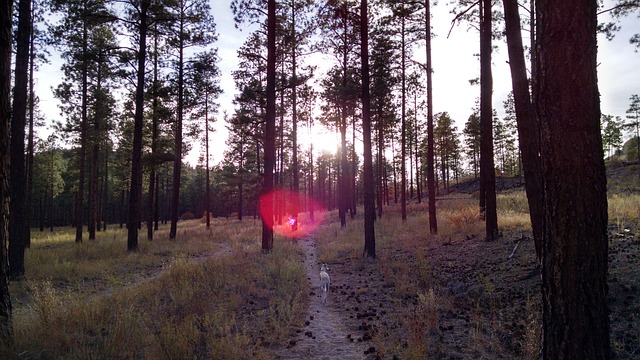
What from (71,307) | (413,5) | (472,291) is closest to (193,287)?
(71,307)

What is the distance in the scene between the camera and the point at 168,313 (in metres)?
6.12

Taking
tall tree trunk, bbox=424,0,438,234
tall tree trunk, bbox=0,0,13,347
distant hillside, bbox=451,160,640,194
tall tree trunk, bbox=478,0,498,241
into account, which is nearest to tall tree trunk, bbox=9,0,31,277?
tall tree trunk, bbox=0,0,13,347

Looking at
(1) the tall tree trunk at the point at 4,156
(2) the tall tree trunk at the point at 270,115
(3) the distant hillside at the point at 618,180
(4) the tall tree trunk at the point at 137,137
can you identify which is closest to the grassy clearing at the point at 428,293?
(2) the tall tree trunk at the point at 270,115

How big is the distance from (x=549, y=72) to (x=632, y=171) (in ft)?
119

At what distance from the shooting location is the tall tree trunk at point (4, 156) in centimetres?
423

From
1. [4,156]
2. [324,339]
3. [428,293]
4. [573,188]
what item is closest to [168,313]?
[324,339]

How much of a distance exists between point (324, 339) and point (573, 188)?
4042mm

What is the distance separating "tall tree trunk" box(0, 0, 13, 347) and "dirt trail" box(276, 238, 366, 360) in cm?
343

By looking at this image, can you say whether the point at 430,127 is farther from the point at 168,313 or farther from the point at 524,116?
the point at 168,313

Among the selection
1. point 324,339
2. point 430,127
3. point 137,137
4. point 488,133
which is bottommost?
point 324,339

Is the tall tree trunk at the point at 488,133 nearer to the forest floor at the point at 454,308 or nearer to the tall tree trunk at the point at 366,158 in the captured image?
the forest floor at the point at 454,308

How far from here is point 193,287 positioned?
768 cm

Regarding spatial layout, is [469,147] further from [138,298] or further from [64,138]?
[138,298]

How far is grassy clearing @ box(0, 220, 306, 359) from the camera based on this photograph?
442 centimetres
